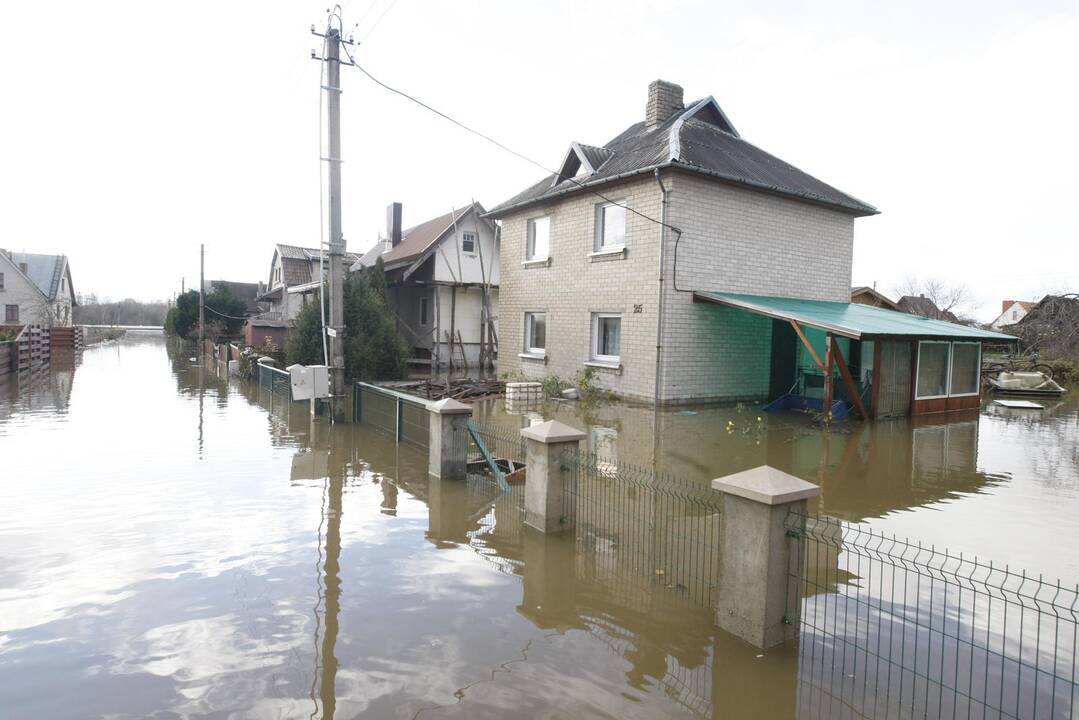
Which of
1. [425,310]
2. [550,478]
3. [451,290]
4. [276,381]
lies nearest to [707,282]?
[550,478]

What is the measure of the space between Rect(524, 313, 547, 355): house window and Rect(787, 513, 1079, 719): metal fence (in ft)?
46.4

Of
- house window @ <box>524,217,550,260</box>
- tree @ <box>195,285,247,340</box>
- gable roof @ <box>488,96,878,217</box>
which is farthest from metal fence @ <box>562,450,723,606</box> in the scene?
tree @ <box>195,285,247,340</box>

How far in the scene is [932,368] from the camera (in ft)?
49.3

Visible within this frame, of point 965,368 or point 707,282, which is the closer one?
point 707,282

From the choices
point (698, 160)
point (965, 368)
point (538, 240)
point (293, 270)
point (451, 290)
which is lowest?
point (965, 368)

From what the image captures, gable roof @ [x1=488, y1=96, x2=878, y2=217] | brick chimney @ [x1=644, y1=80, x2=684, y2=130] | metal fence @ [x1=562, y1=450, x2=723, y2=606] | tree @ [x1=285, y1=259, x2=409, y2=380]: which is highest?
brick chimney @ [x1=644, y1=80, x2=684, y2=130]

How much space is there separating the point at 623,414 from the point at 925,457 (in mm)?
5560

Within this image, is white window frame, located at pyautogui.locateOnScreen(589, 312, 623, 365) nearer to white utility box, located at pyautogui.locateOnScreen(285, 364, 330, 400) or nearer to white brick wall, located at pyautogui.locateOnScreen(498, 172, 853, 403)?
white brick wall, located at pyautogui.locateOnScreen(498, 172, 853, 403)

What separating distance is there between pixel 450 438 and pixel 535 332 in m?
11.6

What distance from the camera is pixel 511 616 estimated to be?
4602mm

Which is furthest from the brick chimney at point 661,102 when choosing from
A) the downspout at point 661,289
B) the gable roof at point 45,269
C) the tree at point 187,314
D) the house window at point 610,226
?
the gable roof at point 45,269

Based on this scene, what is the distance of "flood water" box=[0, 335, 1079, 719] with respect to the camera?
3658 mm

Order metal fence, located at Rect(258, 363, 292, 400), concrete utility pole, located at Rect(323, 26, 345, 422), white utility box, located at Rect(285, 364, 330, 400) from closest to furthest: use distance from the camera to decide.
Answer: concrete utility pole, located at Rect(323, 26, 345, 422), white utility box, located at Rect(285, 364, 330, 400), metal fence, located at Rect(258, 363, 292, 400)

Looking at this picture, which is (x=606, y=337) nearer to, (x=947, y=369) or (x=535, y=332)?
(x=535, y=332)
